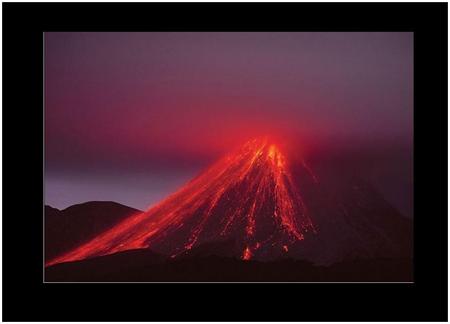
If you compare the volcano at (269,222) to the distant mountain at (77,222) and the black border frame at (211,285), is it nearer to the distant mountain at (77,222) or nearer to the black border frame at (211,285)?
the distant mountain at (77,222)

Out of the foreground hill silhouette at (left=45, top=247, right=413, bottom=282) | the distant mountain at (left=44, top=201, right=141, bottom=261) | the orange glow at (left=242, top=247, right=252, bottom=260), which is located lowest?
the foreground hill silhouette at (left=45, top=247, right=413, bottom=282)

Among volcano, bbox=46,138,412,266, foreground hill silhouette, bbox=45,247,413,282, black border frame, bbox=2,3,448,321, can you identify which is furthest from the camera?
volcano, bbox=46,138,412,266

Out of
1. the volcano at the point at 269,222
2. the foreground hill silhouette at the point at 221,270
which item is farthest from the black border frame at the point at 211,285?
the volcano at the point at 269,222

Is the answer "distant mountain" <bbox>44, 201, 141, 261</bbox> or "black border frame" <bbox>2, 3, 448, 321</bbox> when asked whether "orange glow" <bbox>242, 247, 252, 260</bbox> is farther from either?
"distant mountain" <bbox>44, 201, 141, 261</bbox>

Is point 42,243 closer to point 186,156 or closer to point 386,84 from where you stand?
point 186,156

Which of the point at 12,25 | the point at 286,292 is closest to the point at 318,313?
the point at 286,292

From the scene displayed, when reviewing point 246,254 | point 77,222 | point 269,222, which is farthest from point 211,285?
point 77,222

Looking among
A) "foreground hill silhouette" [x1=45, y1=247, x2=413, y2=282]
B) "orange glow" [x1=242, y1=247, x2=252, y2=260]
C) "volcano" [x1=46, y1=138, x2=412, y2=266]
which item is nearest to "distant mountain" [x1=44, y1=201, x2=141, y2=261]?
Result: "volcano" [x1=46, y1=138, x2=412, y2=266]
